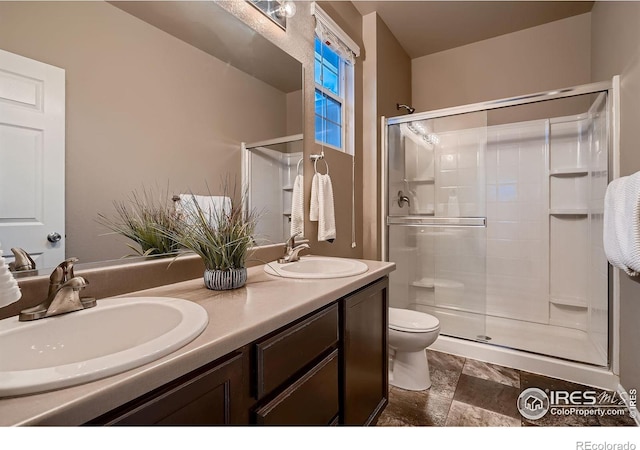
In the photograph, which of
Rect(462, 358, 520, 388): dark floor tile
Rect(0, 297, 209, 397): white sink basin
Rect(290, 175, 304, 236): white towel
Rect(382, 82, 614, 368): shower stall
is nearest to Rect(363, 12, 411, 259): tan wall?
Rect(382, 82, 614, 368): shower stall

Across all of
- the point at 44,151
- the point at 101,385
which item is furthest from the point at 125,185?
the point at 101,385

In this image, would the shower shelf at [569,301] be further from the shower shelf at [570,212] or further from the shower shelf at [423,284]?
the shower shelf at [423,284]

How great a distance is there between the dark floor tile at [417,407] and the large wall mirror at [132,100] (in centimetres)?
142

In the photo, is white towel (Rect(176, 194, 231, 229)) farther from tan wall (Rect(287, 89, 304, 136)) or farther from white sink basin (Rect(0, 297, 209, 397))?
tan wall (Rect(287, 89, 304, 136))

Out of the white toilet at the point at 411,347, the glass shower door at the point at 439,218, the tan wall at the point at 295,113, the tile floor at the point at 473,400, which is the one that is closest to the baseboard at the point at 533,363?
the tile floor at the point at 473,400

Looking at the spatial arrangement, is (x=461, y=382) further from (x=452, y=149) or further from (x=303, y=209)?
(x=452, y=149)

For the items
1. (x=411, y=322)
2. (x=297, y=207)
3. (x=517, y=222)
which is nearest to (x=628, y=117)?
(x=517, y=222)

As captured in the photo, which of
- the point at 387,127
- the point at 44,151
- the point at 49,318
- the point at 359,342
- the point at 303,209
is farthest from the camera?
the point at 387,127

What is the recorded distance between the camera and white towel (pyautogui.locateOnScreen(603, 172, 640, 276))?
1234 millimetres

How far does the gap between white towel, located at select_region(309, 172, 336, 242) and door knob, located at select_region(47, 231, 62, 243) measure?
3.93ft

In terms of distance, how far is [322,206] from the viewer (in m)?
1.87

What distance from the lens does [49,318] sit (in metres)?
0.72

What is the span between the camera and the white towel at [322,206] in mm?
1864

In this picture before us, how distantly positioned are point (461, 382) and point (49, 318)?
2.06 metres
